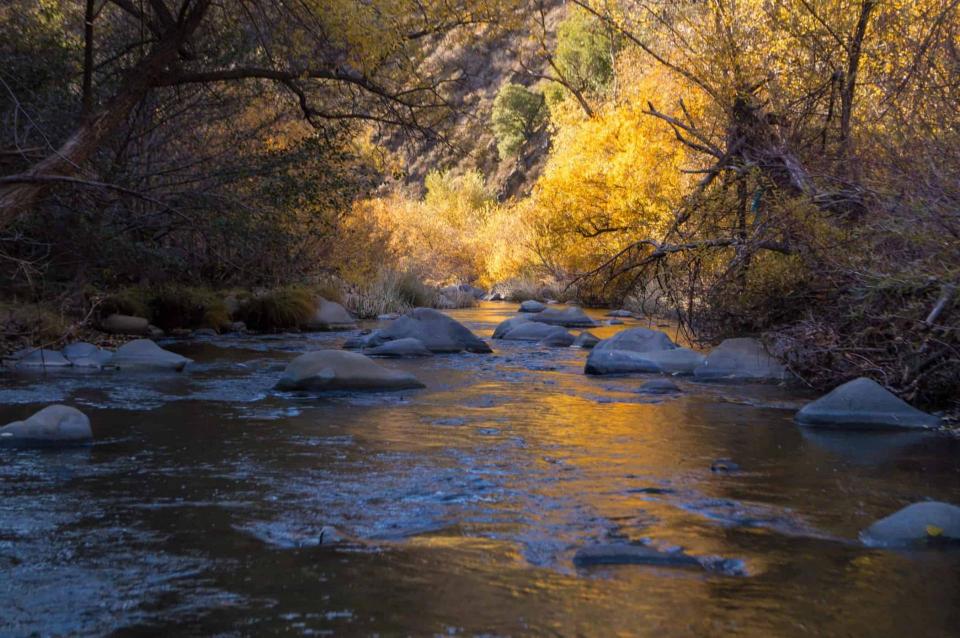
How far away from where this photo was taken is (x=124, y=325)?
14.9 metres

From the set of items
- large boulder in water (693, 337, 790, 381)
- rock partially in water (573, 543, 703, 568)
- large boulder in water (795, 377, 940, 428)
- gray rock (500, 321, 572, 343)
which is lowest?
rock partially in water (573, 543, 703, 568)

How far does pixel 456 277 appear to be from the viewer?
35.0m

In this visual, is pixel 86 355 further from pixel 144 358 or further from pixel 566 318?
pixel 566 318

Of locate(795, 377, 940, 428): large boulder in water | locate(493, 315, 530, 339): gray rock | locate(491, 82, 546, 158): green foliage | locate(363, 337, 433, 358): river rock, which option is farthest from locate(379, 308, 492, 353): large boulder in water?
locate(491, 82, 546, 158): green foliage

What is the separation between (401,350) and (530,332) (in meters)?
3.04

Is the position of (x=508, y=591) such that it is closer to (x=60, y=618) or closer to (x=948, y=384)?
(x=60, y=618)

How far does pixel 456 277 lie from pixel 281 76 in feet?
79.0

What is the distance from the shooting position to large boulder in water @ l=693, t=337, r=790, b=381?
10.6m

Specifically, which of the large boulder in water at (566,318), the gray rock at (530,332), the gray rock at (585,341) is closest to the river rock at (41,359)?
the gray rock at (530,332)

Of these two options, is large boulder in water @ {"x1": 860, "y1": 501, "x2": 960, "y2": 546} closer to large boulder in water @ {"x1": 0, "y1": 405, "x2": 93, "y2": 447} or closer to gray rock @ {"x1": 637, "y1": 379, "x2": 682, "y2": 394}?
gray rock @ {"x1": 637, "y1": 379, "x2": 682, "y2": 394}

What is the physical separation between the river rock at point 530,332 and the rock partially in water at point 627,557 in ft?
35.0

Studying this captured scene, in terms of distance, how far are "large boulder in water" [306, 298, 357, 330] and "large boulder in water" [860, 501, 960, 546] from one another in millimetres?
13996

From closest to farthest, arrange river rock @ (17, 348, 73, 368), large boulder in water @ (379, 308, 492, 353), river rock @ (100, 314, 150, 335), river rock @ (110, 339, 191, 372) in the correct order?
river rock @ (17, 348, 73, 368), river rock @ (110, 339, 191, 372), large boulder in water @ (379, 308, 492, 353), river rock @ (100, 314, 150, 335)

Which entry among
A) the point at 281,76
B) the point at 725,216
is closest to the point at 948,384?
the point at 725,216
